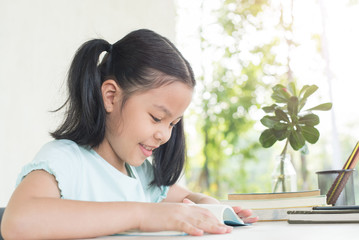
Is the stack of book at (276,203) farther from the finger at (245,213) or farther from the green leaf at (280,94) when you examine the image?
the green leaf at (280,94)

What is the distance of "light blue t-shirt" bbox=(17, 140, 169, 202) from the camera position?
959mm

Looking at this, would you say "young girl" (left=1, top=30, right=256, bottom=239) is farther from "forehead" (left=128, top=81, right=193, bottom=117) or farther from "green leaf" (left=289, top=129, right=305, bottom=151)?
"green leaf" (left=289, top=129, right=305, bottom=151)

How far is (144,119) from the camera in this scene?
1.10 m

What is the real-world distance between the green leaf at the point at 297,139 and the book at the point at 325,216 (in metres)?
0.45

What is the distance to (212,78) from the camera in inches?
207

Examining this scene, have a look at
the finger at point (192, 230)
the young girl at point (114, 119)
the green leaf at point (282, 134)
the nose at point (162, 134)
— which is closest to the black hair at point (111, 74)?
the young girl at point (114, 119)

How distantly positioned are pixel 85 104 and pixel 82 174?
0.58 ft

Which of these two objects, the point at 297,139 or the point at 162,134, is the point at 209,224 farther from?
the point at 297,139

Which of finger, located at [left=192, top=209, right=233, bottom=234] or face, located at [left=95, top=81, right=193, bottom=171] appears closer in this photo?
finger, located at [left=192, top=209, right=233, bottom=234]

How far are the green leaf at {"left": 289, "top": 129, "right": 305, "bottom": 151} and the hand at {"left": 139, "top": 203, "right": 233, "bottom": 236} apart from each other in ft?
2.09

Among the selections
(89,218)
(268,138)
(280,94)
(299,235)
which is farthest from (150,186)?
(299,235)

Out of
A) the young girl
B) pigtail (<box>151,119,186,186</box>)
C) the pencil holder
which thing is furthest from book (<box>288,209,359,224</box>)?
pigtail (<box>151,119,186,186</box>)

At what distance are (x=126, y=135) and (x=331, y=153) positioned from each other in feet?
10.0

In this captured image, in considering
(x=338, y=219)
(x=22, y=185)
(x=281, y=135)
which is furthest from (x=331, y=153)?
(x=22, y=185)
